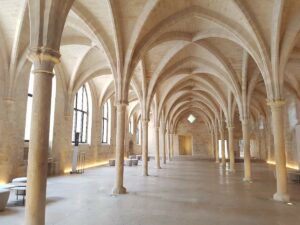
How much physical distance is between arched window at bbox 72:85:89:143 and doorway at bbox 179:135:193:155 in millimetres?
23647

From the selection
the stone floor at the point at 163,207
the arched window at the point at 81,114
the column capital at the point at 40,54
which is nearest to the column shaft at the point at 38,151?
the column capital at the point at 40,54

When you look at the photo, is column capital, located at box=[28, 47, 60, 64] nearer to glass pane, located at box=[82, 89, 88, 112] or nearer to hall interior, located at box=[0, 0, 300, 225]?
hall interior, located at box=[0, 0, 300, 225]

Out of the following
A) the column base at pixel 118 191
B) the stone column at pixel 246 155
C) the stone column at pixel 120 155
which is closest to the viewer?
the column base at pixel 118 191

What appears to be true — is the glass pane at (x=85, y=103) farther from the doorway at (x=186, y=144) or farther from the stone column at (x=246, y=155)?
the doorway at (x=186, y=144)

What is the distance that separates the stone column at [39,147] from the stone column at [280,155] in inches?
279

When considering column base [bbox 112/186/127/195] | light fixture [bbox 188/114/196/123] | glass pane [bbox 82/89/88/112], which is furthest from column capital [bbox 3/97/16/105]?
light fixture [bbox 188/114/196/123]

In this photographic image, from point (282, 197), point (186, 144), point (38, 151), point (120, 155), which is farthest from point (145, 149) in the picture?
point (186, 144)

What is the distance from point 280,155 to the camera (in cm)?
776

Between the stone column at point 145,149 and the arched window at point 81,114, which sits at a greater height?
the arched window at point 81,114

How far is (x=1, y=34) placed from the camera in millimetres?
9953

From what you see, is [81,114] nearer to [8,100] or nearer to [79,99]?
[79,99]

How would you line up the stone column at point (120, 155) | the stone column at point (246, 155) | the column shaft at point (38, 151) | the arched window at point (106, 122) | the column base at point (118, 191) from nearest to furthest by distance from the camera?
the column shaft at point (38, 151) < the column base at point (118, 191) < the stone column at point (120, 155) < the stone column at point (246, 155) < the arched window at point (106, 122)

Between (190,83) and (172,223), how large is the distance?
15115 mm

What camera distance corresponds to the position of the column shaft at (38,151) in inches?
158
